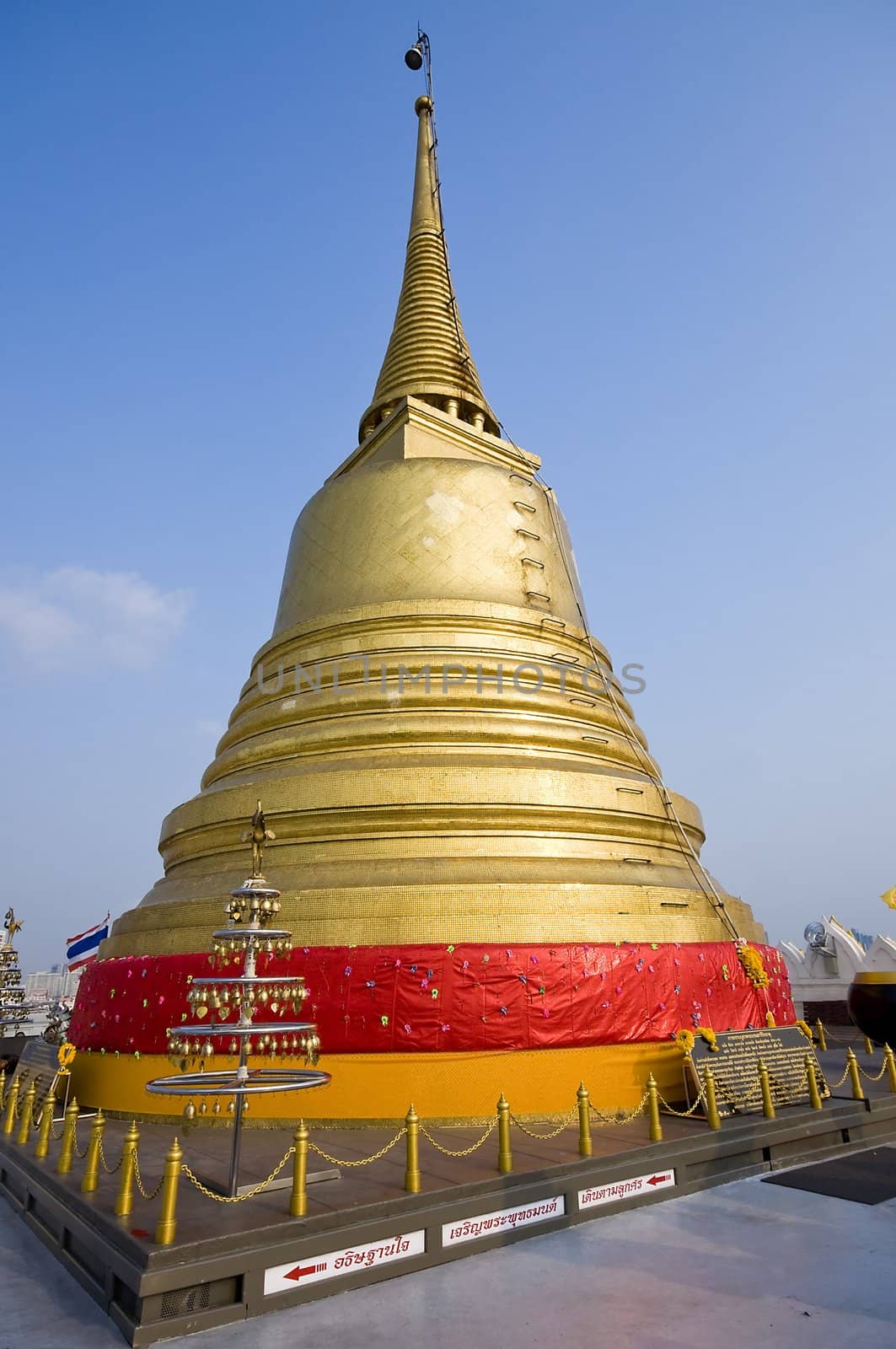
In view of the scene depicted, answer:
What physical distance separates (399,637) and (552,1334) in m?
10.3

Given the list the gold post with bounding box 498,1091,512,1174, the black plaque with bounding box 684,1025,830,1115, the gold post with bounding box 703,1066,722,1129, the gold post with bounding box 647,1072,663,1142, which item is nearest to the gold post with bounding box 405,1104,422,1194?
the gold post with bounding box 498,1091,512,1174

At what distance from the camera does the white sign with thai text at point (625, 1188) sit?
6.95 meters

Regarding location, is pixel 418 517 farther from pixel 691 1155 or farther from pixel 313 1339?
pixel 313 1339

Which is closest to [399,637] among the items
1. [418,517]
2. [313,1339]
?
[418,517]

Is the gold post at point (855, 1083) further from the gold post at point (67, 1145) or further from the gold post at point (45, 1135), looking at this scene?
the gold post at point (45, 1135)

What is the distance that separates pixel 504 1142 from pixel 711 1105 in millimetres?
2760

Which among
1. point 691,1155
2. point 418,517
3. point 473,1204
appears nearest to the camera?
point 473,1204

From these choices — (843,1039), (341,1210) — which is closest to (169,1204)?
(341,1210)

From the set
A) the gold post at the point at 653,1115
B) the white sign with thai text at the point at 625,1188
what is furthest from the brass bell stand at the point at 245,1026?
the gold post at the point at 653,1115

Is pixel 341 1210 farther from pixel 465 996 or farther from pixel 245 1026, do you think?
pixel 465 996

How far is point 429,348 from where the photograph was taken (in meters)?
20.7

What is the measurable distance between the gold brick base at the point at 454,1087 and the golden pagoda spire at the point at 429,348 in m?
15.0

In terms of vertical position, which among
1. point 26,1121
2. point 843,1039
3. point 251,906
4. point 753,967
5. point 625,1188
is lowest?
point 625,1188

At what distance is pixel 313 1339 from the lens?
194 inches
